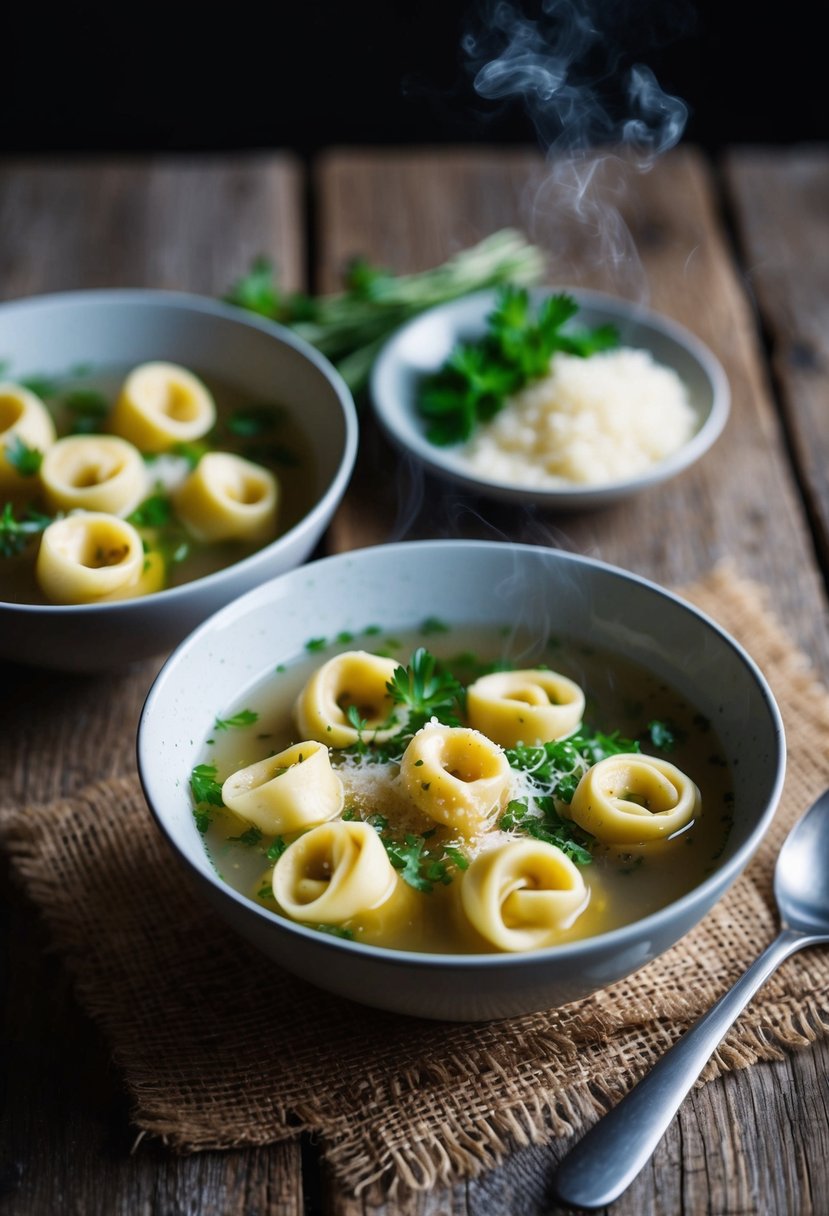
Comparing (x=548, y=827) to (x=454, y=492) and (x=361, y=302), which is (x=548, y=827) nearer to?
(x=454, y=492)

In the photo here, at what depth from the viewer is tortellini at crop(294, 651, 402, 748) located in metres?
2.01

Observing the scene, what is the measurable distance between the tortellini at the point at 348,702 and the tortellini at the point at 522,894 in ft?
1.14

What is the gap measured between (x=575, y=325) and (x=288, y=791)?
189cm

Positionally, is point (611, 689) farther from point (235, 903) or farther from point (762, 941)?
point (235, 903)

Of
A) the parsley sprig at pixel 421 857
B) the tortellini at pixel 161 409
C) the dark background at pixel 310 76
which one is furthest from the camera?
the dark background at pixel 310 76

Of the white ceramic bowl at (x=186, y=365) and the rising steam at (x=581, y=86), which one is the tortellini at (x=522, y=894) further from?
the rising steam at (x=581, y=86)

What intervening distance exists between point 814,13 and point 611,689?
14.0ft

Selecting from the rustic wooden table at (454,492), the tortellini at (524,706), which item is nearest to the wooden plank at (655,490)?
the rustic wooden table at (454,492)

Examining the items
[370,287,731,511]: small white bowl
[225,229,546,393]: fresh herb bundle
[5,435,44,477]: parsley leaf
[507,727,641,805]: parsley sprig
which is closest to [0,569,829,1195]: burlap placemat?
[507,727,641,805]: parsley sprig

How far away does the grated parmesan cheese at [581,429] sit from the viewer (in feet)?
9.26

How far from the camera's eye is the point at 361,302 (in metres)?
3.31

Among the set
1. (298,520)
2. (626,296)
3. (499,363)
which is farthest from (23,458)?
(626,296)

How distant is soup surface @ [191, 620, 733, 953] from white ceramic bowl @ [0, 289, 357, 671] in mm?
202

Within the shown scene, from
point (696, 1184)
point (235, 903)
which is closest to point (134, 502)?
point (235, 903)
